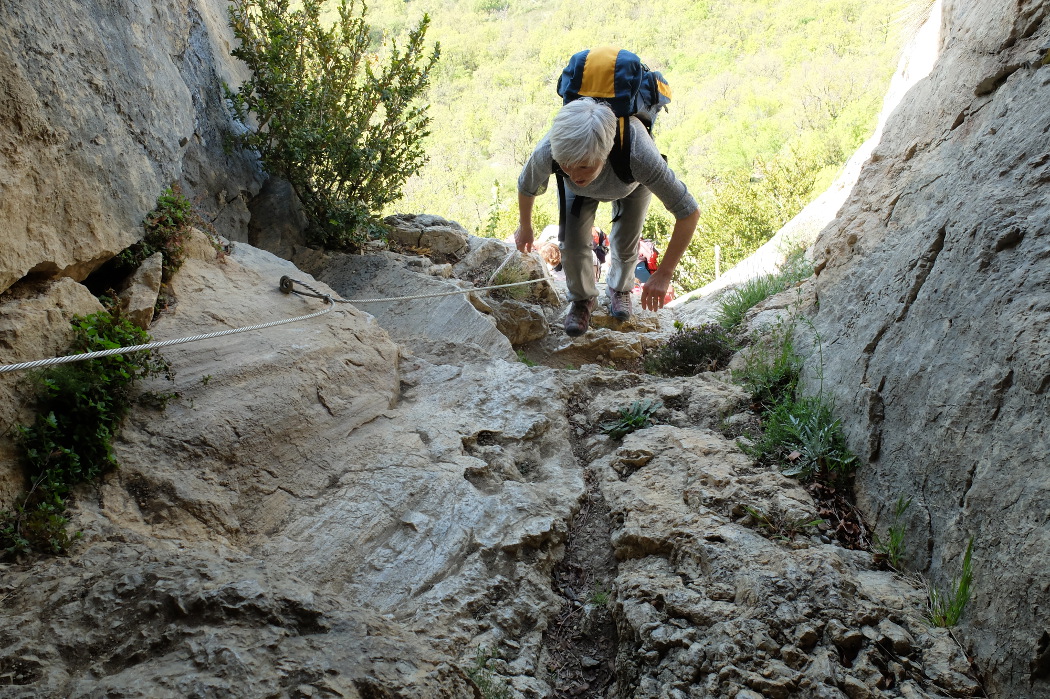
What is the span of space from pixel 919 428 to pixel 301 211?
5.08 metres

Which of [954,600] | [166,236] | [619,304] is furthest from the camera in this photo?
[619,304]

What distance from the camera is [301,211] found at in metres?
5.66

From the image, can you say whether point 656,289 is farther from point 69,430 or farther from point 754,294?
point 69,430

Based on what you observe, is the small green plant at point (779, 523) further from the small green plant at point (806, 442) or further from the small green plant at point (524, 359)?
the small green plant at point (524, 359)

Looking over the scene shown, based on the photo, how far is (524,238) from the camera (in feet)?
16.3

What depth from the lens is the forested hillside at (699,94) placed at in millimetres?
17328

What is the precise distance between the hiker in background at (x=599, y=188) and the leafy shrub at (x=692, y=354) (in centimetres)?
62

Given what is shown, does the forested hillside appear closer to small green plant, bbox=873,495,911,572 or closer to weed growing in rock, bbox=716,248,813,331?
weed growing in rock, bbox=716,248,813,331

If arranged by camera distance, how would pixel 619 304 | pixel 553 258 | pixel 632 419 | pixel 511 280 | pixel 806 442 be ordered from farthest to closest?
1. pixel 553 258
2. pixel 511 280
3. pixel 619 304
4. pixel 632 419
5. pixel 806 442

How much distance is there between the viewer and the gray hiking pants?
4930mm

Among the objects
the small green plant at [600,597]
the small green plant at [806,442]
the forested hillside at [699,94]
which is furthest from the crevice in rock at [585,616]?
the forested hillside at [699,94]

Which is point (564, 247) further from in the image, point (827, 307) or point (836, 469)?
point (836, 469)

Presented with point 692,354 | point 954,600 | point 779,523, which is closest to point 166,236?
point 779,523

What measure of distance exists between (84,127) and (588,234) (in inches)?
135
